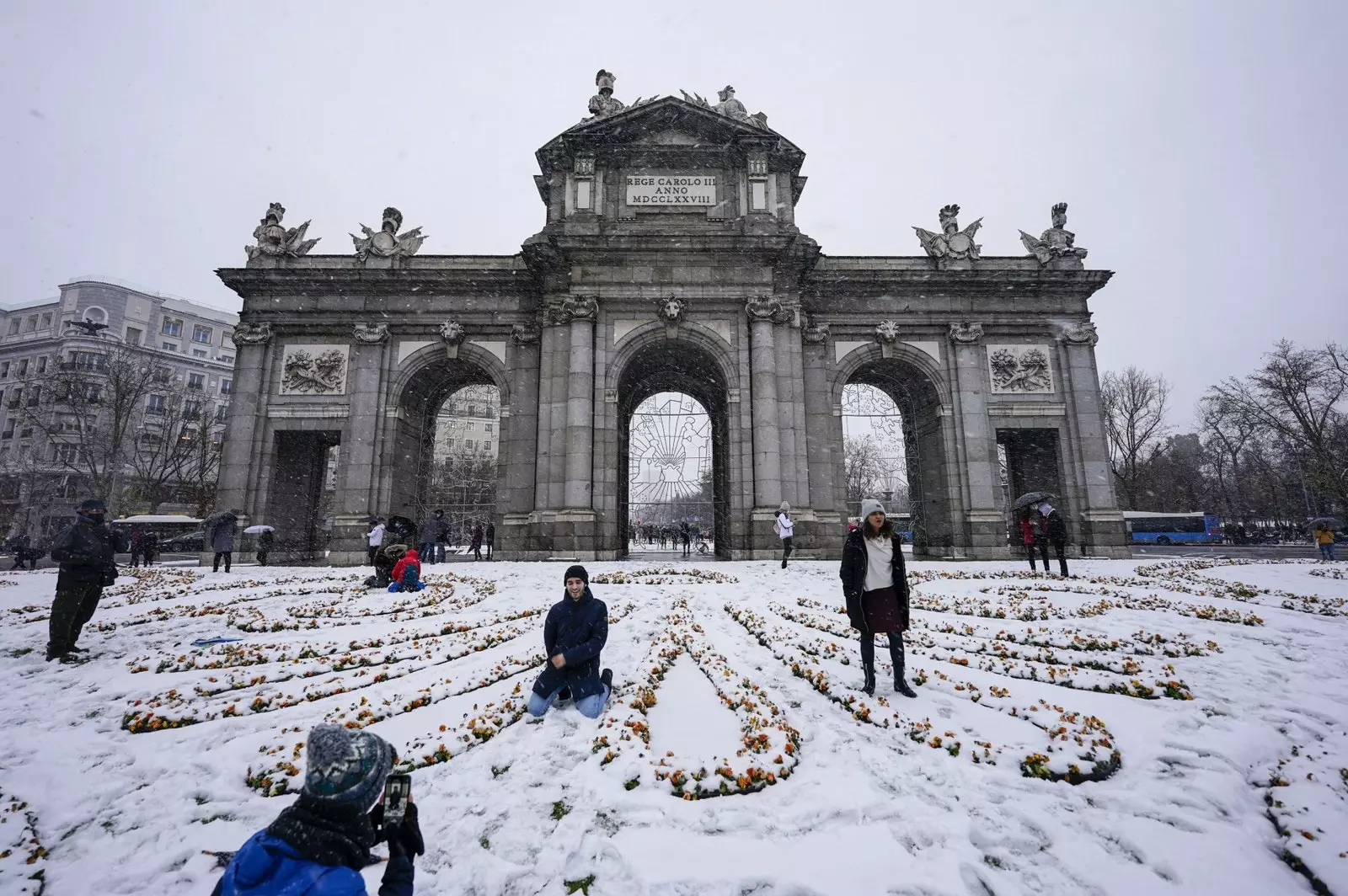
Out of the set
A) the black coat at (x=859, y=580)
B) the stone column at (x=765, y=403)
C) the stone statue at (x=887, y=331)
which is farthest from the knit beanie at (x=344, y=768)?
the stone statue at (x=887, y=331)

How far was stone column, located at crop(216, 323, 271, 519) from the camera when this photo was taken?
20906 mm

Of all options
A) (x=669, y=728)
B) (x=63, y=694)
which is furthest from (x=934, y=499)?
(x=63, y=694)

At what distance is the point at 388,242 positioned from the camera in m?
22.7

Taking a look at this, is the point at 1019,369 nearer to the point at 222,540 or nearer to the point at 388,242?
the point at 388,242

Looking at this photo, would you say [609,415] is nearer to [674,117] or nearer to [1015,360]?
[674,117]

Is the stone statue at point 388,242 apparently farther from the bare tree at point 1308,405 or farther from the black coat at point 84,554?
the bare tree at point 1308,405

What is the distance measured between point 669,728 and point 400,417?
20272 mm

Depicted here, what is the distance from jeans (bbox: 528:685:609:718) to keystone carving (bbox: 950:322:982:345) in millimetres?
21467

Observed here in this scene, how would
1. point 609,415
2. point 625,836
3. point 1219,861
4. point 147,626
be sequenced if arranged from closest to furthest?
point 1219,861 → point 625,836 → point 147,626 → point 609,415

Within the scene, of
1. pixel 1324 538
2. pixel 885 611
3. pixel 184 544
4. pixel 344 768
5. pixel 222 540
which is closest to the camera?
pixel 344 768

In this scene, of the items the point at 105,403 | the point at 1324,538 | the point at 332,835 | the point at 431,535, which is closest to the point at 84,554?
the point at 332,835

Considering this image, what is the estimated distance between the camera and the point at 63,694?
241 inches

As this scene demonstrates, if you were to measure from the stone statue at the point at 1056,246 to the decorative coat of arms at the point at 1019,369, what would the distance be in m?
3.54

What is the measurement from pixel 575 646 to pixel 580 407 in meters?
14.9
